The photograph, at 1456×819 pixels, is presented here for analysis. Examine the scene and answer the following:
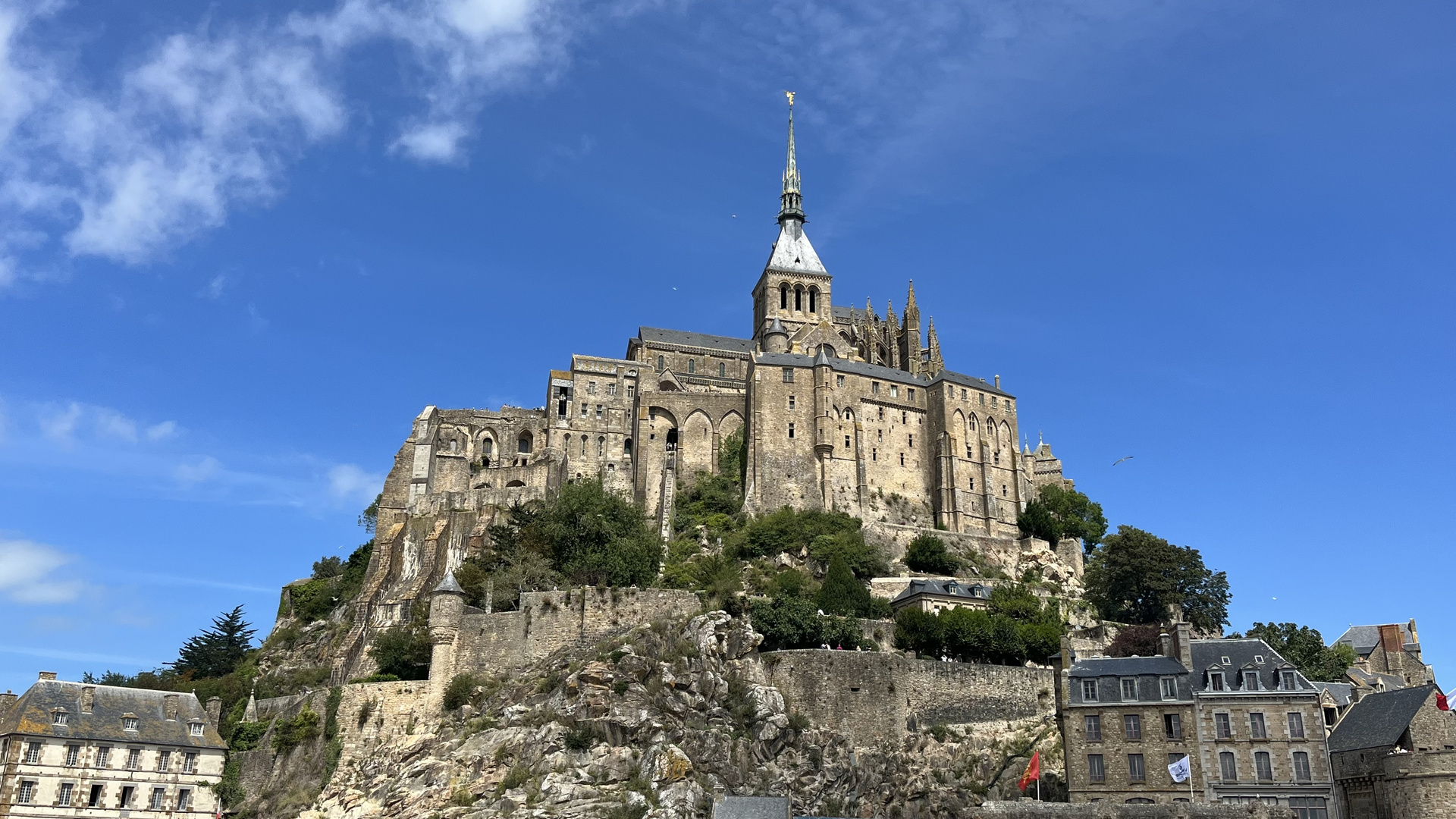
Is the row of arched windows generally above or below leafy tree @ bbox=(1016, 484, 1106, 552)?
above

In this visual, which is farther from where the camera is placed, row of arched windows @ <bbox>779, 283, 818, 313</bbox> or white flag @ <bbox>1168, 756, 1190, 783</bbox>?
row of arched windows @ <bbox>779, 283, 818, 313</bbox>

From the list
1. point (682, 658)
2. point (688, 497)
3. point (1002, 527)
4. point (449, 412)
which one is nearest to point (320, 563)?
point (449, 412)

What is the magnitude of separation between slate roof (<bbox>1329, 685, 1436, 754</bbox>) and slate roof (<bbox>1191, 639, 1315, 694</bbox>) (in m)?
1.87

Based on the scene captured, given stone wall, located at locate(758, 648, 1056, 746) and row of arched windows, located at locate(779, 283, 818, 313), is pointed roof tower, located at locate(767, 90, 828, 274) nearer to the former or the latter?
row of arched windows, located at locate(779, 283, 818, 313)

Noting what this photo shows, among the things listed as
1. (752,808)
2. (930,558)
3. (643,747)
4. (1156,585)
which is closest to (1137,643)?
(1156,585)

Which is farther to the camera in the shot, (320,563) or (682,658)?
(320,563)

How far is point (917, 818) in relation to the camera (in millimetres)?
49344

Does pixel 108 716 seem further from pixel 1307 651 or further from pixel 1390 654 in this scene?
pixel 1390 654

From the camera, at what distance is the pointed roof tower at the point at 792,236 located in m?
104

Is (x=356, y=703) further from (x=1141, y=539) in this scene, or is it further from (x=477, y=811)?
(x=1141, y=539)

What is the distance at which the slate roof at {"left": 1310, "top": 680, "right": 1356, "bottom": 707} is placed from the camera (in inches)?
1934

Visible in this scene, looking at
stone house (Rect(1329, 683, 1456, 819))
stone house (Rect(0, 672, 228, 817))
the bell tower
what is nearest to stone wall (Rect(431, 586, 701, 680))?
stone house (Rect(0, 672, 228, 817))

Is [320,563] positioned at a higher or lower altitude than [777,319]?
lower

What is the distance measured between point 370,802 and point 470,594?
515 inches
